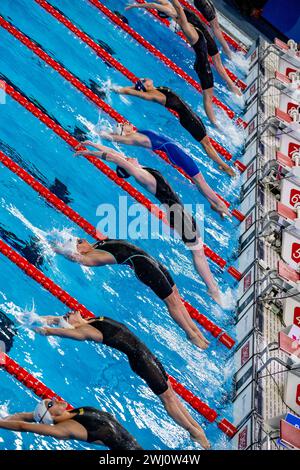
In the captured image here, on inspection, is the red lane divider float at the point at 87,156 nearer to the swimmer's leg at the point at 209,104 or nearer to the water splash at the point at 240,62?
the swimmer's leg at the point at 209,104

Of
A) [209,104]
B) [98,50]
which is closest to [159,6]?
[98,50]

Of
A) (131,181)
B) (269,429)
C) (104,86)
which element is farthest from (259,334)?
(104,86)

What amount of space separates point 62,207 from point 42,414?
165cm

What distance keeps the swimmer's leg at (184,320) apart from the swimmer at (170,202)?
1.30 ft

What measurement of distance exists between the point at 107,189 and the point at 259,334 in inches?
59.2

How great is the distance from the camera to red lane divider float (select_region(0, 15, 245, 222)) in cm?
615

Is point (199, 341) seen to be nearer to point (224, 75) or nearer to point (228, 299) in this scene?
point (228, 299)

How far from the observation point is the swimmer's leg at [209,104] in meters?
6.84

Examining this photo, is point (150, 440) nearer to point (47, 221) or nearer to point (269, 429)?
point (269, 429)

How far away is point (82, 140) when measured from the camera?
18.8 feet

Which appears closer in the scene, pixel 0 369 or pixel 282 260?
pixel 0 369

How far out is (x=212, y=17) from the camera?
7656 millimetres

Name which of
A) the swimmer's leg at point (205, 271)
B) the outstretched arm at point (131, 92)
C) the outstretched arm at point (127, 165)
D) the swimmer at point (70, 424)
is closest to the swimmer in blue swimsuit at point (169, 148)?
the outstretched arm at point (127, 165)

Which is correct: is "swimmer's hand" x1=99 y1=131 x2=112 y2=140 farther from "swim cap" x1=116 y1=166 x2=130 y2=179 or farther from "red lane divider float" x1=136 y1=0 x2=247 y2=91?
"red lane divider float" x1=136 y1=0 x2=247 y2=91
